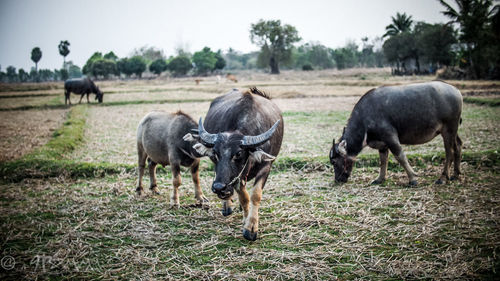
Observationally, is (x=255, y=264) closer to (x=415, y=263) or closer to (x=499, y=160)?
(x=415, y=263)

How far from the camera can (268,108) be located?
5.61m

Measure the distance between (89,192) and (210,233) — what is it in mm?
3347

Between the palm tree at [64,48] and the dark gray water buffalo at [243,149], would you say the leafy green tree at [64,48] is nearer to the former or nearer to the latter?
the palm tree at [64,48]

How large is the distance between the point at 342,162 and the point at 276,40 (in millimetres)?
81358

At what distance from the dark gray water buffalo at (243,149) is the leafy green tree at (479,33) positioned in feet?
112

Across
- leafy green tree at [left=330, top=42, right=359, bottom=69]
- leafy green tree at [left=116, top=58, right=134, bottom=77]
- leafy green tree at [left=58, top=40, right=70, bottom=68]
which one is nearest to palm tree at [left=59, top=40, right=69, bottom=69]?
leafy green tree at [left=58, top=40, right=70, bottom=68]

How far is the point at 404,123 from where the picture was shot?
6609mm

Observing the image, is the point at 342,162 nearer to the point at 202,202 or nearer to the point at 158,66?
the point at 202,202

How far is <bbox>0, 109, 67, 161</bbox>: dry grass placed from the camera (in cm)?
1002

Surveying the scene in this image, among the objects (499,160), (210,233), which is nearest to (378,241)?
(210,233)

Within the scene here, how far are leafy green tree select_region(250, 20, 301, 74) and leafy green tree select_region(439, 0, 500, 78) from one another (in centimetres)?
4777

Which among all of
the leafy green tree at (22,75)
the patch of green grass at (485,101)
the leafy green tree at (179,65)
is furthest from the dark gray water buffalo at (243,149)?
the leafy green tree at (22,75)

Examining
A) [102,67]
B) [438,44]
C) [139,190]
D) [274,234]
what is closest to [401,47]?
[438,44]

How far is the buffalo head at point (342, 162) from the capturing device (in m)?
6.70
